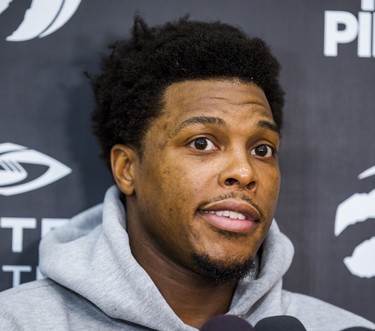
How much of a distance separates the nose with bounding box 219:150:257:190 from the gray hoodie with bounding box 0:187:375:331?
23 cm

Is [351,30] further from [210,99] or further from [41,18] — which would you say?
[41,18]

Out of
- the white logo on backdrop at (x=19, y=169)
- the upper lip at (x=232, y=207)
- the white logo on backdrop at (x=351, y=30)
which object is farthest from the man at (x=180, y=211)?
the white logo on backdrop at (x=351, y=30)

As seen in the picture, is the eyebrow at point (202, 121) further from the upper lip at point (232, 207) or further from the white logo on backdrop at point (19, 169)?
the white logo on backdrop at point (19, 169)

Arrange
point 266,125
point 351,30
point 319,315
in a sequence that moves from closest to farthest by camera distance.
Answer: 1. point 266,125
2. point 319,315
3. point 351,30

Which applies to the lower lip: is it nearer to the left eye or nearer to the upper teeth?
the upper teeth

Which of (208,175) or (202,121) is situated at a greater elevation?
(202,121)

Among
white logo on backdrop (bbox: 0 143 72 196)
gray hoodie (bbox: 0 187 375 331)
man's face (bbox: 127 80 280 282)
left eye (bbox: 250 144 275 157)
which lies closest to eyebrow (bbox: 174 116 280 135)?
man's face (bbox: 127 80 280 282)

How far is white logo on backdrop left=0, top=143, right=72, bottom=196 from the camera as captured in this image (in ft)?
4.60

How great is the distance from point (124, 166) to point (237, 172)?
0.29 meters

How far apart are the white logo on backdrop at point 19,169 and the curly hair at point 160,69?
16 cm

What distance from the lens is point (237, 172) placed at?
106cm

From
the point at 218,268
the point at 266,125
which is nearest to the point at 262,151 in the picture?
the point at 266,125

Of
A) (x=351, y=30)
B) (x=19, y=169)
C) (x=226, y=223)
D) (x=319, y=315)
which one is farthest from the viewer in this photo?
(x=351, y=30)

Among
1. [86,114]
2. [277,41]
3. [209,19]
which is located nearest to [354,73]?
[277,41]
